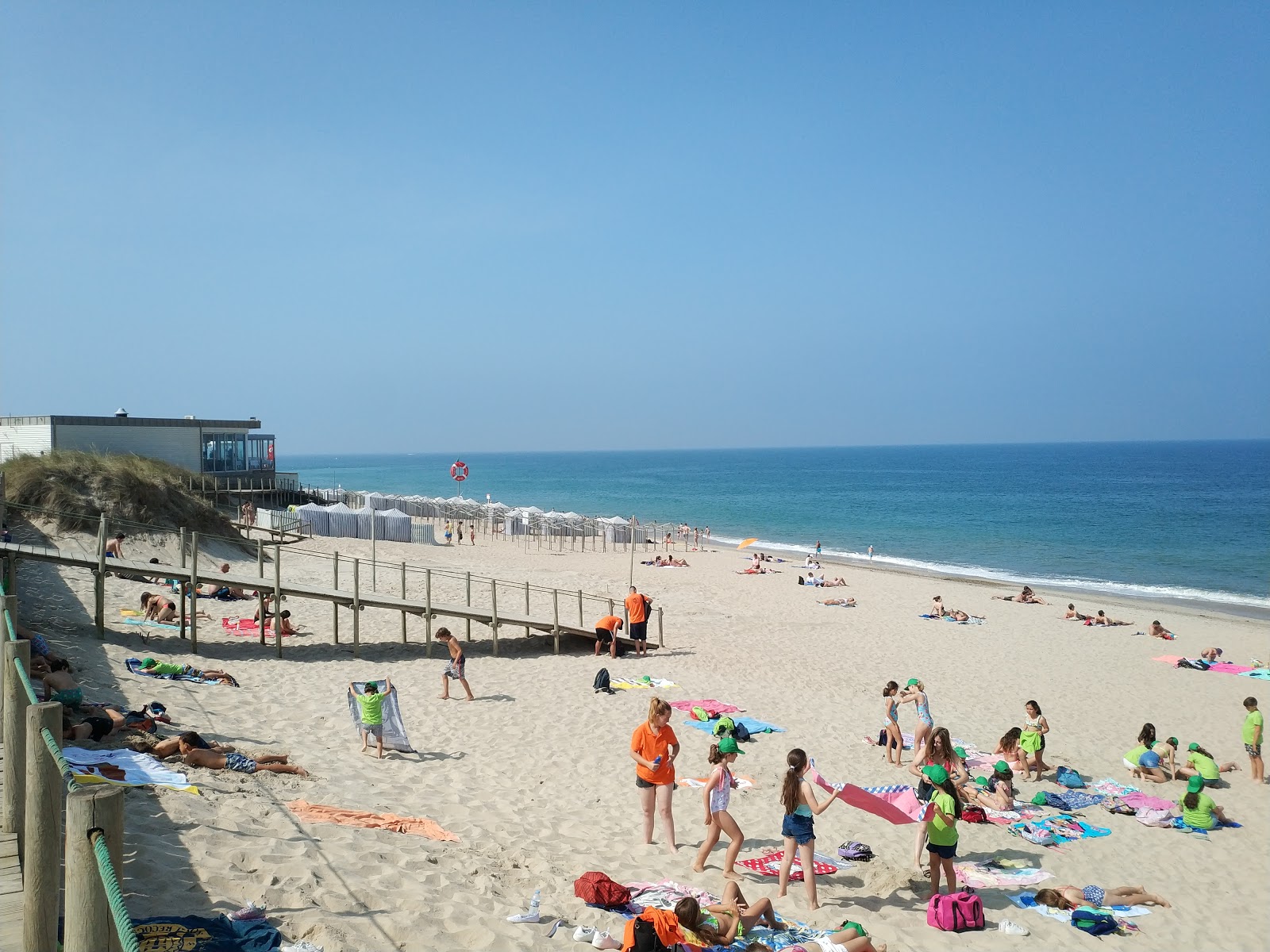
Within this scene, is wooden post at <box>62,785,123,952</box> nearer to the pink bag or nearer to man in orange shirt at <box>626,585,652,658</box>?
the pink bag

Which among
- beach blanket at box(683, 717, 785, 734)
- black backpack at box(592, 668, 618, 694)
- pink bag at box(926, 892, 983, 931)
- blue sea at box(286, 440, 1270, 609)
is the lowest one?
blue sea at box(286, 440, 1270, 609)

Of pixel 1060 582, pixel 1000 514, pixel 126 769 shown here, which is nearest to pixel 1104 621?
pixel 1060 582

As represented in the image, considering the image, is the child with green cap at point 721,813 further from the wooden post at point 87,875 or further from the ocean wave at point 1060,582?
the ocean wave at point 1060,582

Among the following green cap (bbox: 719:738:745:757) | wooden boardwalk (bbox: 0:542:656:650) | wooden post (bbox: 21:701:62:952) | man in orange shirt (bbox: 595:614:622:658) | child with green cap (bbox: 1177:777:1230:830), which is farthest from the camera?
man in orange shirt (bbox: 595:614:622:658)

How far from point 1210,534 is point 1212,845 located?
160ft

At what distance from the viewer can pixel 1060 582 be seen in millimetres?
34094

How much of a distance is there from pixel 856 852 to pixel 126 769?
6.04 m

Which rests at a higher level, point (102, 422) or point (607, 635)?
point (102, 422)

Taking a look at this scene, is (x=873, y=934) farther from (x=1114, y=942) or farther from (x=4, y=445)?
(x=4, y=445)

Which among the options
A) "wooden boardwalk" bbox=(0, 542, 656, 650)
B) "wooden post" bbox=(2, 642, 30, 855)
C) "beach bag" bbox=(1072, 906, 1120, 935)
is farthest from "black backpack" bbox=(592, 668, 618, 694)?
"wooden post" bbox=(2, 642, 30, 855)

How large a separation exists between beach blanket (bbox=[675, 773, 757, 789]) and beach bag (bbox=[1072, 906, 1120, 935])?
3.50m

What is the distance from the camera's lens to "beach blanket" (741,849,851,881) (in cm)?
698

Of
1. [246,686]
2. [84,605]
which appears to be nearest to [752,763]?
[246,686]

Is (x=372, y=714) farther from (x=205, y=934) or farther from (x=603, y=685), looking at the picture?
(x=205, y=934)
